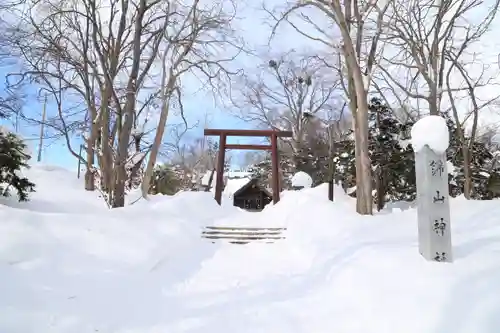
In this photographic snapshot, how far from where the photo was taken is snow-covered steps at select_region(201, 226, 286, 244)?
826 centimetres

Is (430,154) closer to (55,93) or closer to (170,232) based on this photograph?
(170,232)

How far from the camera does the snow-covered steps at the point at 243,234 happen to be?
826 centimetres

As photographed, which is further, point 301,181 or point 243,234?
point 301,181

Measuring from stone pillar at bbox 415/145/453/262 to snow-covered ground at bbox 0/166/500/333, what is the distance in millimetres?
232

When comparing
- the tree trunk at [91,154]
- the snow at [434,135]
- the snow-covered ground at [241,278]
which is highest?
the tree trunk at [91,154]

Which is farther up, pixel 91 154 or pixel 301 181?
pixel 91 154

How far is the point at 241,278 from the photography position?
5496mm

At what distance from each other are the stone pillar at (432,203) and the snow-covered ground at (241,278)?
232mm

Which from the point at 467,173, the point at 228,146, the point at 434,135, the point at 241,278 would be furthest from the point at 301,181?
the point at 434,135

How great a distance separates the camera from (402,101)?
1505cm

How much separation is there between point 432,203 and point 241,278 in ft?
8.86

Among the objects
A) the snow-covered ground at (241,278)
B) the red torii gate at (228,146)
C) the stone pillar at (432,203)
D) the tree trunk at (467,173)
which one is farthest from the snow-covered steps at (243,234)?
the tree trunk at (467,173)

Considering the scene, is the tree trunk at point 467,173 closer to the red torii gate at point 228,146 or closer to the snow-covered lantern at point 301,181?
the red torii gate at point 228,146

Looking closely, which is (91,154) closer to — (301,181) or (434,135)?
(301,181)
